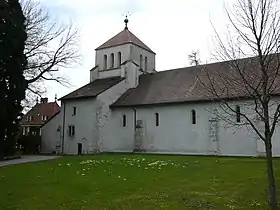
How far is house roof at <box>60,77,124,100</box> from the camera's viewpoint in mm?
38406

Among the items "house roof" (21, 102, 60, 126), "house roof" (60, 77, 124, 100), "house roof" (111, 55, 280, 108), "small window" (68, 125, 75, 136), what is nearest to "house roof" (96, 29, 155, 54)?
"house roof" (60, 77, 124, 100)

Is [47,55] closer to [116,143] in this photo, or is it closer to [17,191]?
[116,143]

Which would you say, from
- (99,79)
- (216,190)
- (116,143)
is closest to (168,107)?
(116,143)

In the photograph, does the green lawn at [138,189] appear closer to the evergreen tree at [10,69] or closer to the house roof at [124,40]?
the evergreen tree at [10,69]

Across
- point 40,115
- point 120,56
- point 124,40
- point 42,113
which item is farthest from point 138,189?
point 42,113

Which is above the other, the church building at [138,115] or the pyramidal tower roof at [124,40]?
the pyramidal tower roof at [124,40]

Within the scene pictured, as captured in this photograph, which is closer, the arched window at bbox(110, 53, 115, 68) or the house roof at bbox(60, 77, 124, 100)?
the house roof at bbox(60, 77, 124, 100)

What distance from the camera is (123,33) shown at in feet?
148

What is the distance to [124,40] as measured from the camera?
43.2m

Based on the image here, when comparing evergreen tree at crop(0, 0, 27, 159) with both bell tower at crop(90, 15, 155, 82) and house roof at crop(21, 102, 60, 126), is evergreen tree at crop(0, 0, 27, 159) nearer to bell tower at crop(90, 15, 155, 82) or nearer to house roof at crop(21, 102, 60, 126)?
bell tower at crop(90, 15, 155, 82)

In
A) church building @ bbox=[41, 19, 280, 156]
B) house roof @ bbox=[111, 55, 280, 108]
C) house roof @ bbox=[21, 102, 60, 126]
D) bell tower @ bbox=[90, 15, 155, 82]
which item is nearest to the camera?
church building @ bbox=[41, 19, 280, 156]

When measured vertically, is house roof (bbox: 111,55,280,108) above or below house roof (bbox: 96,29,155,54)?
below

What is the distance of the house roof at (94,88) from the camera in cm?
3841

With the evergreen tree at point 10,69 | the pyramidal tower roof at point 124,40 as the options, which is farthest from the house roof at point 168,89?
the evergreen tree at point 10,69
